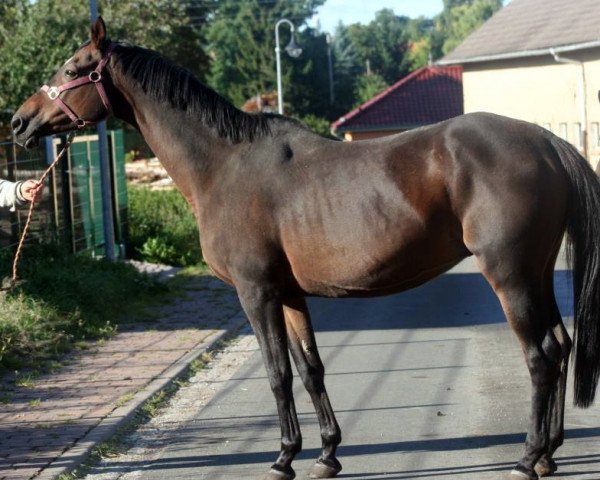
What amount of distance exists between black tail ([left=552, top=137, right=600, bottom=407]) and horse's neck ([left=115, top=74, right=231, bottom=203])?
6.29 feet

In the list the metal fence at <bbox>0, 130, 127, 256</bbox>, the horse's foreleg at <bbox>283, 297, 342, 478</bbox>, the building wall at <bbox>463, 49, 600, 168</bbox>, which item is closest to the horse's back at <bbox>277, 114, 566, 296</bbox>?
the horse's foreleg at <bbox>283, 297, 342, 478</bbox>

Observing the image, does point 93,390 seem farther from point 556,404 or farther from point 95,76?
point 556,404

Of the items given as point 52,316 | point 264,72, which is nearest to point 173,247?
point 52,316

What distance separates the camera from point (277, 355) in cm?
652

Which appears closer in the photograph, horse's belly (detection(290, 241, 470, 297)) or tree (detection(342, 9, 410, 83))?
horse's belly (detection(290, 241, 470, 297))

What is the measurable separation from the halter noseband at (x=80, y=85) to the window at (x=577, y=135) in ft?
82.0

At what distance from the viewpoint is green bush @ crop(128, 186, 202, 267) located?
19.0 meters

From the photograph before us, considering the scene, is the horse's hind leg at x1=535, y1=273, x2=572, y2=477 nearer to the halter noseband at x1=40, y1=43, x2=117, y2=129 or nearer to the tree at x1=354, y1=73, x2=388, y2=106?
the halter noseband at x1=40, y1=43, x2=117, y2=129

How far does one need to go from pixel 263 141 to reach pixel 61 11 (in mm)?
27367

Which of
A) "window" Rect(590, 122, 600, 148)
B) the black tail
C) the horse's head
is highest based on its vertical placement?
the horse's head

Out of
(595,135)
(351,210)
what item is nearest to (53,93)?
(351,210)

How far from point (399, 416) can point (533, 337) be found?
6.90 ft

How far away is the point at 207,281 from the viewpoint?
55.5 feet

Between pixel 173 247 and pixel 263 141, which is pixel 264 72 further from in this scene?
pixel 263 141
